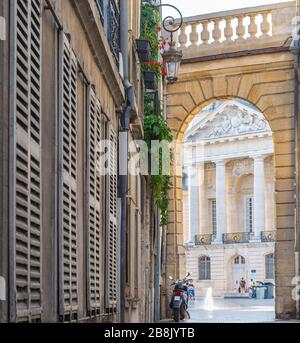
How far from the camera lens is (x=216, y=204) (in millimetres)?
79500

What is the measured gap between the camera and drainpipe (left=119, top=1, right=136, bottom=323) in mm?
13094

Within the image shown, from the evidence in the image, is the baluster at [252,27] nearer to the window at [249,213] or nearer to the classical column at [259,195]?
the classical column at [259,195]

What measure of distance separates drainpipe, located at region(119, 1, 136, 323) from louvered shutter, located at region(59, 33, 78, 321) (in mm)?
4977

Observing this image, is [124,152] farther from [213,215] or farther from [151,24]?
[213,215]

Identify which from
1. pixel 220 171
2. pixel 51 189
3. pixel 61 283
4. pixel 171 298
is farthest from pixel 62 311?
pixel 220 171

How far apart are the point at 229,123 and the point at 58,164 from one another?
72494 mm

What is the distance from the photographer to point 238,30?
27391 mm

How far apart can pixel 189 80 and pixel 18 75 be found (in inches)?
864

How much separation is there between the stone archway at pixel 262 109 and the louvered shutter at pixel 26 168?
19.7m

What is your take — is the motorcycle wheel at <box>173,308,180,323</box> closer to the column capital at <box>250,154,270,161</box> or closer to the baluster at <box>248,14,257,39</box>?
the baluster at <box>248,14,257,39</box>

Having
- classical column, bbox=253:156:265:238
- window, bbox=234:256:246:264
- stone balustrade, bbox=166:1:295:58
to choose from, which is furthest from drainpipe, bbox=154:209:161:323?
window, bbox=234:256:246:264

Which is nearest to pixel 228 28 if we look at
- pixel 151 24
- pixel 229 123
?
pixel 151 24

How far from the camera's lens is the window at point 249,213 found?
261ft
